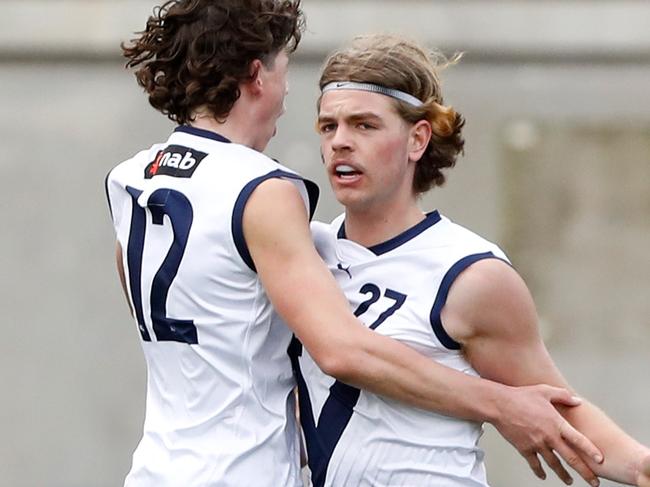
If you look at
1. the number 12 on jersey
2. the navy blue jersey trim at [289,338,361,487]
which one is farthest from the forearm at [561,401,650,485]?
the number 12 on jersey

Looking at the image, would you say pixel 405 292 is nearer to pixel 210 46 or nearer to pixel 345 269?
pixel 345 269

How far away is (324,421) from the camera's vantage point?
9.94 ft

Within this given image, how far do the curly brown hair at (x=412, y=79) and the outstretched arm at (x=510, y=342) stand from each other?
354mm

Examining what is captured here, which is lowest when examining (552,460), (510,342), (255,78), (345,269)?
(552,460)

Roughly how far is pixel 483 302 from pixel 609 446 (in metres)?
0.46

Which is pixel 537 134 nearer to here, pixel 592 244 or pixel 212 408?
pixel 592 244

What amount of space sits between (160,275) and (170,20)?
23.0 inches

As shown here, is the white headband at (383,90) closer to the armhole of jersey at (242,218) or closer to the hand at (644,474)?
the armhole of jersey at (242,218)

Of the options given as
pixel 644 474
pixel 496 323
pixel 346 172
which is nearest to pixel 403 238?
pixel 346 172

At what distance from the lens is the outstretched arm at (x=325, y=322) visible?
2.79 metres

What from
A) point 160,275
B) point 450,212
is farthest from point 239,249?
point 450,212

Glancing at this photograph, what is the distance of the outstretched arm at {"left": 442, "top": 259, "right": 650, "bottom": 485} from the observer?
9.55 feet

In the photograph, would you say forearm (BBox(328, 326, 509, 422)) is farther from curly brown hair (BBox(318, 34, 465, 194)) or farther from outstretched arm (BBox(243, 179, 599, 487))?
curly brown hair (BBox(318, 34, 465, 194))

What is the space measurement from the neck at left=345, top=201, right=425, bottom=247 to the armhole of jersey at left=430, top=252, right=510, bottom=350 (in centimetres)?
21
